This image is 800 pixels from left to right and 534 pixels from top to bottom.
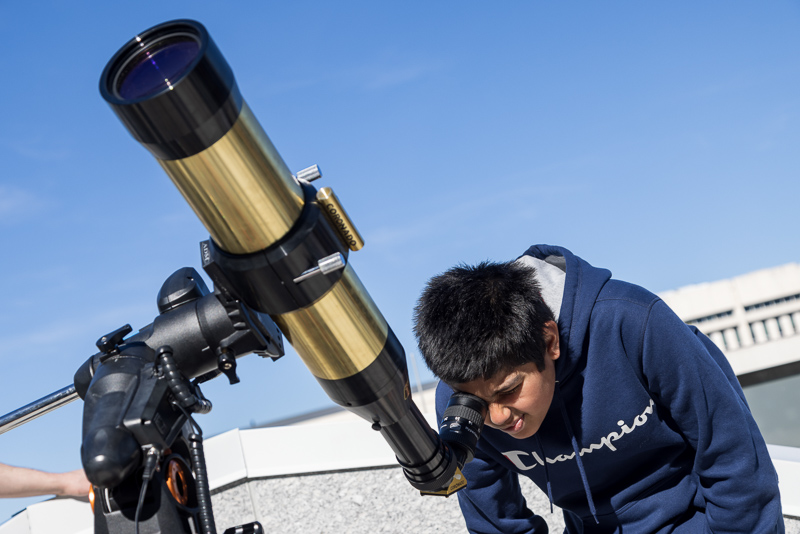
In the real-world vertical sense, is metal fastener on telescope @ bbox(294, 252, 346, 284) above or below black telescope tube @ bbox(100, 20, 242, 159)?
below

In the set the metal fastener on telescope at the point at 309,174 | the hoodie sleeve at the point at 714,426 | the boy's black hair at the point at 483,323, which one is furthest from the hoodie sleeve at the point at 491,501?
the metal fastener on telescope at the point at 309,174

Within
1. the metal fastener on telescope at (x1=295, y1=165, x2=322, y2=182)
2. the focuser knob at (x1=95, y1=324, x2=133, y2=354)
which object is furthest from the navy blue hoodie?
the focuser knob at (x1=95, y1=324, x2=133, y2=354)

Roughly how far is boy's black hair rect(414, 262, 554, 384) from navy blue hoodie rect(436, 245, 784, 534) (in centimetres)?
12

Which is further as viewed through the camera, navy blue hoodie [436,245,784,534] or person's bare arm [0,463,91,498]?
person's bare arm [0,463,91,498]

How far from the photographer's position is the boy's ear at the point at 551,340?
4.79 ft

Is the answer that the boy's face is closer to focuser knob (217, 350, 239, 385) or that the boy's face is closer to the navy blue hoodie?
the navy blue hoodie

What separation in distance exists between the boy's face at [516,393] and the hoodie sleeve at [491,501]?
0.85ft

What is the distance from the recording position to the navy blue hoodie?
1.35 m

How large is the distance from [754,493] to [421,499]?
1172 mm

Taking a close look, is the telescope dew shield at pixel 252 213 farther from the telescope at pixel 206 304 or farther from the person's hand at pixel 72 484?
the person's hand at pixel 72 484

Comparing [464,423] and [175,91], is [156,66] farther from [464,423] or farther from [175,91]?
[464,423]

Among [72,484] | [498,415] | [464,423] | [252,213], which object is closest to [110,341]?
[252,213]

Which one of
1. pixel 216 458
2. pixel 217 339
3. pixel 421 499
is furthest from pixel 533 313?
pixel 216 458

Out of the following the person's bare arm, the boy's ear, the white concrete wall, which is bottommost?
the white concrete wall
